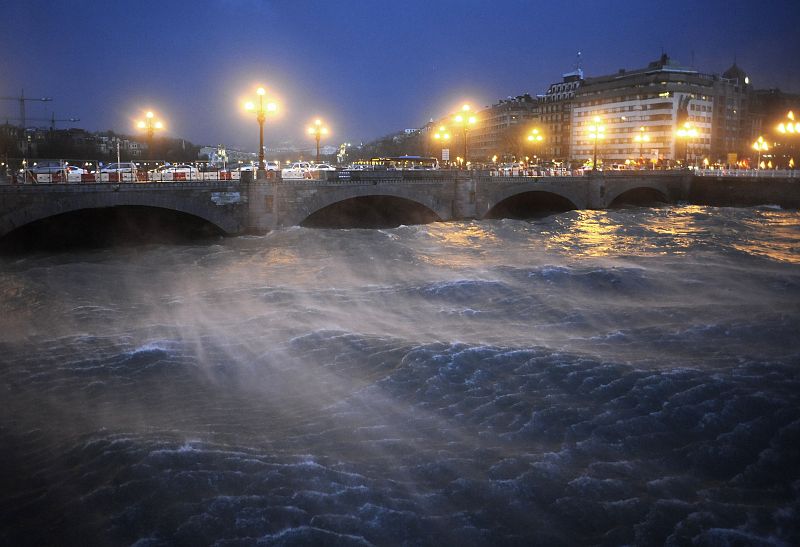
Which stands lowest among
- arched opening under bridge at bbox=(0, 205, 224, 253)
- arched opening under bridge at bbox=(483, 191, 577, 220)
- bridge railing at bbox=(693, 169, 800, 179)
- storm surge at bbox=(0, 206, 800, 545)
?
storm surge at bbox=(0, 206, 800, 545)

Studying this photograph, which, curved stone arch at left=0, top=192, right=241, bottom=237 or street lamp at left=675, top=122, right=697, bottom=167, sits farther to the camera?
street lamp at left=675, top=122, right=697, bottom=167

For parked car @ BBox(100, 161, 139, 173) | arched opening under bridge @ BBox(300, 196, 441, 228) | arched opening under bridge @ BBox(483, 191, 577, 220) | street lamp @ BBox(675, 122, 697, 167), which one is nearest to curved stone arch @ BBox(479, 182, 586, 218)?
arched opening under bridge @ BBox(483, 191, 577, 220)

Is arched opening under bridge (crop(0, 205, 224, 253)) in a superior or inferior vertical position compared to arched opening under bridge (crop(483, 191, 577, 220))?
inferior

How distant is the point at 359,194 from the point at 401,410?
2843 cm

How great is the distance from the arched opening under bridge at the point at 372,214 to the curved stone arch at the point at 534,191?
4965 millimetres

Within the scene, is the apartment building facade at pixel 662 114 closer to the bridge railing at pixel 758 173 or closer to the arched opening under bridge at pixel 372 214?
the bridge railing at pixel 758 173

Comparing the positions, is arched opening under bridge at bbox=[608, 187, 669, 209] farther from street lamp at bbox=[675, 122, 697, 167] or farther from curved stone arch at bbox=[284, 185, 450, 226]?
street lamp at bbox=[675, 122, 697, 167]

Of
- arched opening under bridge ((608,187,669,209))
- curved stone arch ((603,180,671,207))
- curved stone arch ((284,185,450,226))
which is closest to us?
curved stone arch ((284,185,450,226))

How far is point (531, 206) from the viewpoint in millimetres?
61812

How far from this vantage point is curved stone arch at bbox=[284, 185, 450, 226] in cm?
3775

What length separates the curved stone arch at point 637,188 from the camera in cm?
5719

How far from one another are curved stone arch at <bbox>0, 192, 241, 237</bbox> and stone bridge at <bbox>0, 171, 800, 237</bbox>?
1.5 inches

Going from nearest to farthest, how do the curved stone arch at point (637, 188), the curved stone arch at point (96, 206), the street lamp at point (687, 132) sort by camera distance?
the curved stone arch at point (96, 206)
the curved stone arch at point (637, 188)
the street lamp at point (687, 132)

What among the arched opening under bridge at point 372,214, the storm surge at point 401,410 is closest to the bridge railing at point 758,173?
the arched opening under bridge at point 372,214
